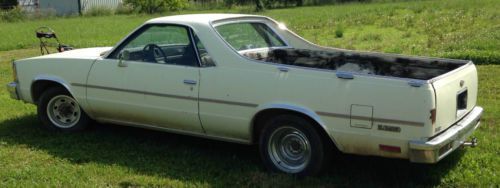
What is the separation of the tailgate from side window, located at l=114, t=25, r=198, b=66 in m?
2.55

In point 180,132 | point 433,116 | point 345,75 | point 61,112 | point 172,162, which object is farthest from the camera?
point 61,112

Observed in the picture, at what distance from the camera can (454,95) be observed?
4965 millimetres

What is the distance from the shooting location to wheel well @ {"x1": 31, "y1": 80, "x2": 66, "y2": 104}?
23.0ft

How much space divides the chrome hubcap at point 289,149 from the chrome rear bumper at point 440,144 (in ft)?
3.23

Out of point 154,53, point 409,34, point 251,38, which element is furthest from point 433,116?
point 409,34

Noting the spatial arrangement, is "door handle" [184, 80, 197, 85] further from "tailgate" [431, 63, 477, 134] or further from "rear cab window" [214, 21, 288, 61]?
"tailgate" [431, 63, 477, 134]

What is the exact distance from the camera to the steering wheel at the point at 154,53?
6.23 m

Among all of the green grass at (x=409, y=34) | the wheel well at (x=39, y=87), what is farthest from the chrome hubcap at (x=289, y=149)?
the green grass at (x=409, y=34)

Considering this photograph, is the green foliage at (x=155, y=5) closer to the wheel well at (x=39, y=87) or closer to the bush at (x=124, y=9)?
the bush at (x=124, y=9)

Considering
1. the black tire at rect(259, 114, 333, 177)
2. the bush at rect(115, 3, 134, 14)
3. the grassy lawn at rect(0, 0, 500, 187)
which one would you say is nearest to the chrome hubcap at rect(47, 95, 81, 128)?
the grassy lawn at rect(0, 0, 500, 187)

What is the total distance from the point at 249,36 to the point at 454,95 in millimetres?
2336

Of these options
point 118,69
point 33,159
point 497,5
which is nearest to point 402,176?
point 118,69

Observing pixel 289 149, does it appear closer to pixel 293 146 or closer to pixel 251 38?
pixel 293 146

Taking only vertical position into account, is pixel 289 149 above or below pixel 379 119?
below
